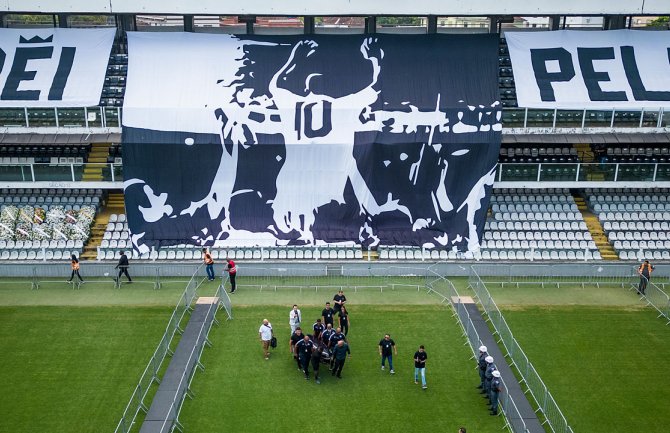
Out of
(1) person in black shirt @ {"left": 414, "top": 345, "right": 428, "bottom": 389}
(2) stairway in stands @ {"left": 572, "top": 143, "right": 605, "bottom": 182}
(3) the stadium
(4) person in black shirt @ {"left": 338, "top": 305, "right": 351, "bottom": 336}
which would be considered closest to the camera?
(1) person in black shirt @ {"left": 414, "top": 345, "right": 428, "bottom": 389}

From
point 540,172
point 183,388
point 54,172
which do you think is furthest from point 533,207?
point 54,172

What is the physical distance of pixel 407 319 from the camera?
24688mm

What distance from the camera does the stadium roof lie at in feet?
97.1

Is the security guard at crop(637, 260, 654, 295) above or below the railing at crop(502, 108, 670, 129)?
below

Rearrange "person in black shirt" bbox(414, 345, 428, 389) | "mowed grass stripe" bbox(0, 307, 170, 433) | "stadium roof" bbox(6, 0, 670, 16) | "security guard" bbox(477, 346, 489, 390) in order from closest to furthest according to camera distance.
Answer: "mowed grass stripe" bbox(0, 307, 170, 433), "security guard" bbox(477, 346, 489, 390), "person in black shirt" bbox(414, 345, 428, 389), "stadium roof" bbox(6, 0, 670, 16)

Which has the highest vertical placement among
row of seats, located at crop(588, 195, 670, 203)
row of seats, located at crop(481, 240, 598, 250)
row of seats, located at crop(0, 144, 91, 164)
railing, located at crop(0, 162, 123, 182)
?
row of seats, located at crop(0, 144, 91, 164)

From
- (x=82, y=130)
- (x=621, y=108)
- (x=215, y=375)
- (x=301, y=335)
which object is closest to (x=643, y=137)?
(x=621, y=108)

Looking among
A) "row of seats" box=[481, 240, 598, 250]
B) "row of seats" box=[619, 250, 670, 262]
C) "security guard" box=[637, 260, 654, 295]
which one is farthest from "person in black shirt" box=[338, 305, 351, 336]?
"row of seats" box=[619, 250, 670, 262]

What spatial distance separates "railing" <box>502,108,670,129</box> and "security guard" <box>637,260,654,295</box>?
636 centimetres

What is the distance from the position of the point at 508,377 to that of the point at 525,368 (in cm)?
61

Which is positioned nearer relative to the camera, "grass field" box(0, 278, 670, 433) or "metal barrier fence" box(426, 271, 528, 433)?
"metal barrier fence" box(426, 271, 528, 433)

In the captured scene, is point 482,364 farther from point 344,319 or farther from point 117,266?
point 117,266

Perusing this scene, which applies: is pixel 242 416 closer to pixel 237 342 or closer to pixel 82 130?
pixel 237 342

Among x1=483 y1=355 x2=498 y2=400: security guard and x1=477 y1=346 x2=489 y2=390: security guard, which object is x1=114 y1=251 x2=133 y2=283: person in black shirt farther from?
x1=483 y1=355 x2=498 y2=400: security guard
